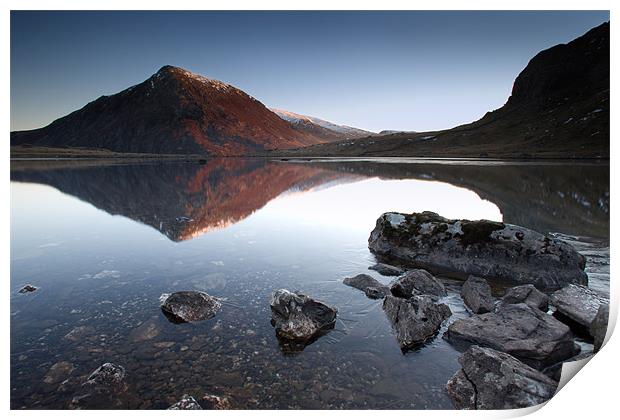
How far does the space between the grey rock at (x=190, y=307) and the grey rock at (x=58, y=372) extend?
219cm

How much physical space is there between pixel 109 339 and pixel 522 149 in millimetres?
134290

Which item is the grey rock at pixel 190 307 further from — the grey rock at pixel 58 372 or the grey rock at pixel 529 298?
the grey rock at pixel 529 298

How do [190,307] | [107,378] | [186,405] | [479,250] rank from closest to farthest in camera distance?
1. [186,405]
2. [107,378]
3. [190,307]
4. [479,250]

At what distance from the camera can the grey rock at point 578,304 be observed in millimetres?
7793

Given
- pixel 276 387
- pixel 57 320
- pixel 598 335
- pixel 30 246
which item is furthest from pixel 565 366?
pixel 30 246

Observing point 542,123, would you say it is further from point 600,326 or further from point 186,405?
point 186,405

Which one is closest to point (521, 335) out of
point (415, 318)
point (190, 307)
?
point (415, 318)

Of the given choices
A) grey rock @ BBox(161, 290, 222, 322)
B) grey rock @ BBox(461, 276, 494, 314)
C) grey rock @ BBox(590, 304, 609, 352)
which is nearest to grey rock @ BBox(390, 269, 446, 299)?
grey rock @ BBox(461, 276, 494, 314)

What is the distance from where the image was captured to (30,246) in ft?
45.7

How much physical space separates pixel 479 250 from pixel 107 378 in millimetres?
10840

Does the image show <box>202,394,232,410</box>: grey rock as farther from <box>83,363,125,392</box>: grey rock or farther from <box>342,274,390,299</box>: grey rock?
<box>342,274,390,299</box>: grey rock

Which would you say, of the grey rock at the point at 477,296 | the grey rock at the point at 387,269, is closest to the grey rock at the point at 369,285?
the grey rock at the point at 387,269

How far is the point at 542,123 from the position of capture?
14025cm

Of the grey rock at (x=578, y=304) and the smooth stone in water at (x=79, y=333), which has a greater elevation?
the grey rock at (x=578, y=304)
